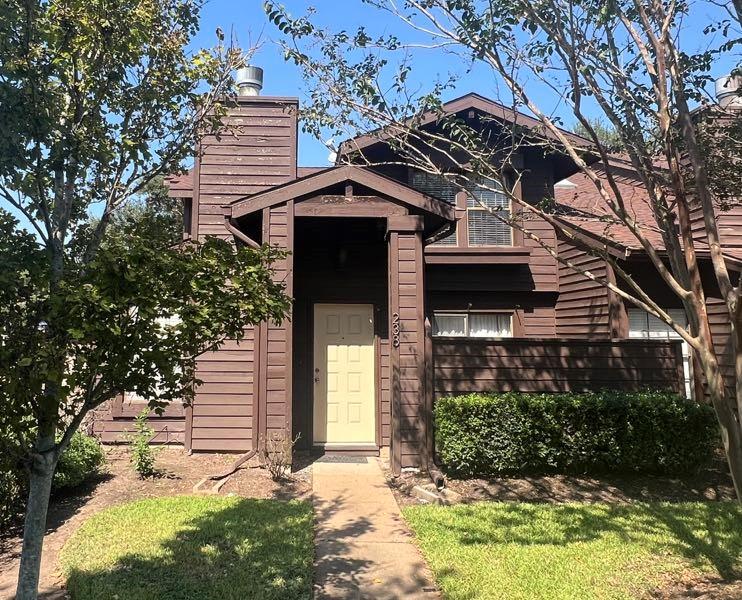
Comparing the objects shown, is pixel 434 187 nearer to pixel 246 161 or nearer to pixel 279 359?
pixel 246 161

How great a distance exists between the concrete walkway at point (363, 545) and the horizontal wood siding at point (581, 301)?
5133 mm

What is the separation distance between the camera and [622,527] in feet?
17.9

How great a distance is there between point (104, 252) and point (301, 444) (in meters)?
6.73

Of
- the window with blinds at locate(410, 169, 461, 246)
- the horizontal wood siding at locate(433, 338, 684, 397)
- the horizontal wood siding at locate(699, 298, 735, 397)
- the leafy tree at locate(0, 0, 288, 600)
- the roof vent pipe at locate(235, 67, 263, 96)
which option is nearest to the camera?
the leafy tree at locate(0, 0, 288, 600)

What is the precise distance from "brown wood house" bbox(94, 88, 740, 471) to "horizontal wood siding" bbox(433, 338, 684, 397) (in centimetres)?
2

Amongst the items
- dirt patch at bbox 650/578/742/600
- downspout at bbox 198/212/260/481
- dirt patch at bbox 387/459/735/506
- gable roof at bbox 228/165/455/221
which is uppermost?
gable roof at bbox 228/165/455/221

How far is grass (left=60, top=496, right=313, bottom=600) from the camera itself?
401 cm

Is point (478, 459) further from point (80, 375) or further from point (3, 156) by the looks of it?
point (3, 156)

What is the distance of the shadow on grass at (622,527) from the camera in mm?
4820

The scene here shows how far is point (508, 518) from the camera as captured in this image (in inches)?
225

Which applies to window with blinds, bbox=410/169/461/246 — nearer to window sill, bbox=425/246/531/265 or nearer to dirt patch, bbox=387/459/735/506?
window sill, bbox=425/246/531/265

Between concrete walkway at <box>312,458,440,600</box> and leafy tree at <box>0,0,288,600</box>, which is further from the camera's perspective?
concrete walkway at <box>312,458,440,600</box>

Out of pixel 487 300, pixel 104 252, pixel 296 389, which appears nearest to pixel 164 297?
pixel 104 252

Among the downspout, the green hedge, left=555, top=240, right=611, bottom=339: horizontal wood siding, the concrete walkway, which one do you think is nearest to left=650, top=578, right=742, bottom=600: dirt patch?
the concrete walkway
